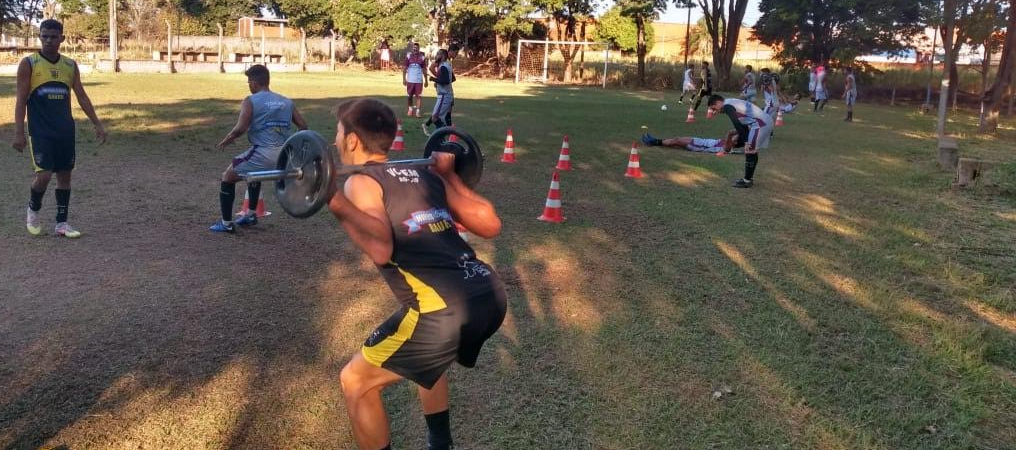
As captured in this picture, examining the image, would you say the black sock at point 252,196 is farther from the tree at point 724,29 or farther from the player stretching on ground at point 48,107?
the tree at point 724,29

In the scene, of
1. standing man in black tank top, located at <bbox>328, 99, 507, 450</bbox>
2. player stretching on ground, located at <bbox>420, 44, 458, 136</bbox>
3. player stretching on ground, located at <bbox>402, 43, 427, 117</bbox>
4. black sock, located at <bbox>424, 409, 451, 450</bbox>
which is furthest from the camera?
player stretching on ground, located at <bbox>402, 43, 427, 117</bbox>

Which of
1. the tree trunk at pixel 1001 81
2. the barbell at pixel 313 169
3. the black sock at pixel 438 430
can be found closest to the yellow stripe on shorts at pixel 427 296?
the barbell at pixel 313 169

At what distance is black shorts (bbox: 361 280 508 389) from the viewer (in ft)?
9.24

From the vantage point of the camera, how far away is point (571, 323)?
5188 mm

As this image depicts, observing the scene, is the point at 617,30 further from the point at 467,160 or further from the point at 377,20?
the point at 467,160

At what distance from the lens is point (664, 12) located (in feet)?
144

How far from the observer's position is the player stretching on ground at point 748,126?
10.6m

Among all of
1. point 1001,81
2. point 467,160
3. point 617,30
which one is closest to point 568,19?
point 617,30

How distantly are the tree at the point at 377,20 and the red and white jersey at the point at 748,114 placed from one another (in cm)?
3928

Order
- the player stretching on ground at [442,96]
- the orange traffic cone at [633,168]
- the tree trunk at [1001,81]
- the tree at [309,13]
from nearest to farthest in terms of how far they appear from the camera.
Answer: the orange traffic cone at [633,168]
the player stretching on ground at [442,96]
the tree trunk at [1001,81]
the tree at [309,13]

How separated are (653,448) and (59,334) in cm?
A: 364

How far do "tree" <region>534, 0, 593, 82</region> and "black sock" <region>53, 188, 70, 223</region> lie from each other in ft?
125

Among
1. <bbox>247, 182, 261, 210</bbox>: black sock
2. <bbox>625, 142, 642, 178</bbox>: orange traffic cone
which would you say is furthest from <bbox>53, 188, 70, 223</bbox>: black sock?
<bbox>625, 142, 642, 178</bbox>: orange traffic cone

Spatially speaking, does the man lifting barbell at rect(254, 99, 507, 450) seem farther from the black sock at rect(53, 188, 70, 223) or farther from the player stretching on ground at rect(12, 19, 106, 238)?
the black sock at rect(53, 188, 70, 223)
